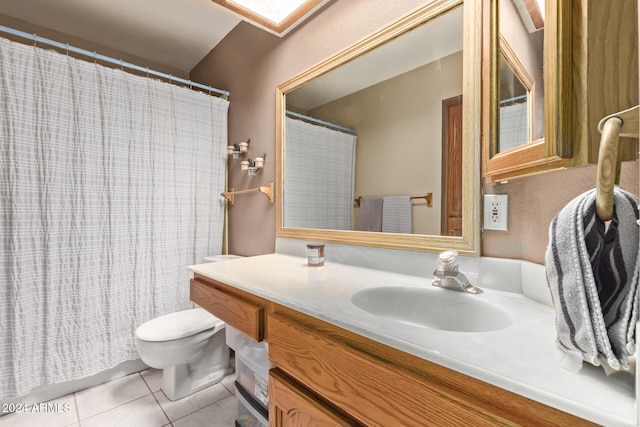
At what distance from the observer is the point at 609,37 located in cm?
51

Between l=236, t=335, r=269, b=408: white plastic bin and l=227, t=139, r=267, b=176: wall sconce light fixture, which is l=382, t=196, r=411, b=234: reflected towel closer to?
l=236, t=335, r=269, b=408: white plastic bin

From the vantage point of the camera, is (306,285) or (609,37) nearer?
(609,37)

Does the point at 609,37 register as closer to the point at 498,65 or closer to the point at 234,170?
the point at 498,65

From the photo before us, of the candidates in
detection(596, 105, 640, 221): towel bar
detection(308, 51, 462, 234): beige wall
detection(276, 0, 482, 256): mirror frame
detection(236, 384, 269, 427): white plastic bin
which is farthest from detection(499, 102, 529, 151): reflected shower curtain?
detection(236, 384, 269, 427): white plastic bin

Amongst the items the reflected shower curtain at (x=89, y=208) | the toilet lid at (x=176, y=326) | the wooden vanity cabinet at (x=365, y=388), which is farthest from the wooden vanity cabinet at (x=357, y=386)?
the reflected shower curtain at (x=89, y=208)

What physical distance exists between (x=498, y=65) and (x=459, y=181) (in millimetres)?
370

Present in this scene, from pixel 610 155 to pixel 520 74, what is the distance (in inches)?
21.0

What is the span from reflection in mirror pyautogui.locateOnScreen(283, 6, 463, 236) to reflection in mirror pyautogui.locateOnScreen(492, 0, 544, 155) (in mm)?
162

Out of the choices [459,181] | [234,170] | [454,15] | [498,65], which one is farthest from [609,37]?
[234,170]

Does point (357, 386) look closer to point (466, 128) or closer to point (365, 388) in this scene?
point (365, 388)

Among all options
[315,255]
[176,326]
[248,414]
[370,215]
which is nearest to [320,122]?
[370,215]

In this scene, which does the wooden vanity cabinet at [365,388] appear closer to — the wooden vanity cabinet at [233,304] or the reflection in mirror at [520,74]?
the wooden vanity cabinet at [233,304]

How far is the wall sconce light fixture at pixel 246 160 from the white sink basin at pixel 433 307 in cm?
126

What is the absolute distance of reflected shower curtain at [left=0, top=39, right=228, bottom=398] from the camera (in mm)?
1509
